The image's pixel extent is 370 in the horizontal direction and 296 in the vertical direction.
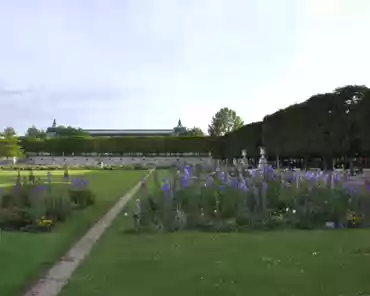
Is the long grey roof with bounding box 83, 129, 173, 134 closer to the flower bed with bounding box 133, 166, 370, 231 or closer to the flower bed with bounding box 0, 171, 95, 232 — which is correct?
the flower bed with bounding box 0, 171, 95, 232

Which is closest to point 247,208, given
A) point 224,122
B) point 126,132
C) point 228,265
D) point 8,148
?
point 228,265

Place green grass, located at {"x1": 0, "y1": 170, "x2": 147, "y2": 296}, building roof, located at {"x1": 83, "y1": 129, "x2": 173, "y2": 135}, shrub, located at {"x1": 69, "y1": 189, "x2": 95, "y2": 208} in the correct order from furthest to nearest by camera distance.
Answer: building roof, located at {"x1": 83, "y1": 129, "x2": 173, "y2": 135} → shrub, located at {"x1": 69, "y1": 189, "x2": 95, "y2": 208} → green grass, located at {"x1": 0, "y1": 170, "x2": 147, "y2": 296}

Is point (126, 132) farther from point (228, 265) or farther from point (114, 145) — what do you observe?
point (228, 265)

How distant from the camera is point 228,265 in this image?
18.3 feet

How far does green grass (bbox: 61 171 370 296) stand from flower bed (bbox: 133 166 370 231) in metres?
0.58

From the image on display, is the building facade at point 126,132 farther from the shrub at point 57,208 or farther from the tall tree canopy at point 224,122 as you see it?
the shrub at point 57,208

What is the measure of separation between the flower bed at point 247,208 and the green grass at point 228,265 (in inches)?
22.9

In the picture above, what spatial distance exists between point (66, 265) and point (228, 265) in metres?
1.81

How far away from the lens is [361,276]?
16.5ft

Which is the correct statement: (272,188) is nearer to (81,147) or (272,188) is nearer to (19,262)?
(19,262)

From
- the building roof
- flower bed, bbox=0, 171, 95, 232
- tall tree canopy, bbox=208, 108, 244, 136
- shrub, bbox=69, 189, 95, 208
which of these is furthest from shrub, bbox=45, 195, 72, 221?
the building roof

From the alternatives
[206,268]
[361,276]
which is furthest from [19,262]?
[361,276]

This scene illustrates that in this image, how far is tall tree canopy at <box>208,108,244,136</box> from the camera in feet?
274

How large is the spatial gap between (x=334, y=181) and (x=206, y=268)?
6.10m
